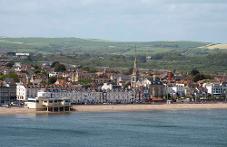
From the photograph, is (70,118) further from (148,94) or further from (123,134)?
(148,94)

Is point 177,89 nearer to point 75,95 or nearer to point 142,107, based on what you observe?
point 142,107

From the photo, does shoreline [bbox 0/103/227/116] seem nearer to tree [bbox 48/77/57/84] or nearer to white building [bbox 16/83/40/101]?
white building [bbox 16/83/40/101]

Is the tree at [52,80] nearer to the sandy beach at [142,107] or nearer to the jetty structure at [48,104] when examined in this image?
the sandy beach at [142,107]

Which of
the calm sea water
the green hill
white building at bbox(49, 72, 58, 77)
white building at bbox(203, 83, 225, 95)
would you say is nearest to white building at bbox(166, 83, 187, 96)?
white building at bbox(203, 83, 225, 95)

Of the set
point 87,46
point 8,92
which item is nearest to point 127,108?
point 8,92

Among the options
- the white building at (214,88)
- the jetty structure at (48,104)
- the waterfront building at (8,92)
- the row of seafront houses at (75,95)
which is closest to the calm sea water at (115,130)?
the jetty structure at (48,104)
